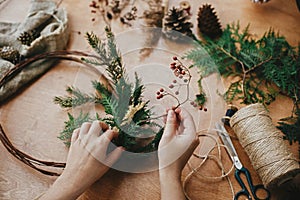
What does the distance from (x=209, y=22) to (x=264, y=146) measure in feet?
1.44

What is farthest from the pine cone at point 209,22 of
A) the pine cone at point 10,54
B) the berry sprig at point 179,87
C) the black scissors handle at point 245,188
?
the pine cone at point 10,54

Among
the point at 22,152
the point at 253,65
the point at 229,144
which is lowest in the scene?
the point at 22,152

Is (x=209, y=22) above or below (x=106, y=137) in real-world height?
above

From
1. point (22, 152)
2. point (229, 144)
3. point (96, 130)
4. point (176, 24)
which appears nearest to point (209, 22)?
point (176, 24)

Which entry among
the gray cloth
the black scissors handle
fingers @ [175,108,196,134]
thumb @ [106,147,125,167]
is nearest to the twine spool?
the black scissors handle

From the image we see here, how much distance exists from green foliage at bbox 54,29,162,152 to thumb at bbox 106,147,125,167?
0.07ft

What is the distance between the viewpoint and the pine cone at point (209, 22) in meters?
1.19

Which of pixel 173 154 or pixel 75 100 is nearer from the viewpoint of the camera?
pixel 173 154

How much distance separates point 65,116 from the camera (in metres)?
1.07

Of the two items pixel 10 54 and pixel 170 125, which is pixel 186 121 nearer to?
pixel 170 125

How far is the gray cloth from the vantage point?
3.65 ft

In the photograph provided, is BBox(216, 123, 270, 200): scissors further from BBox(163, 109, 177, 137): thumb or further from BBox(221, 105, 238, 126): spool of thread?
BBox(163, 109, 177, 137): thumb

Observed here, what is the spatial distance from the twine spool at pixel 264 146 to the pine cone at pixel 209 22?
0.32 meters

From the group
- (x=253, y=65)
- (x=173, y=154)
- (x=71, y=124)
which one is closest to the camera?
(x=173, y=154)
